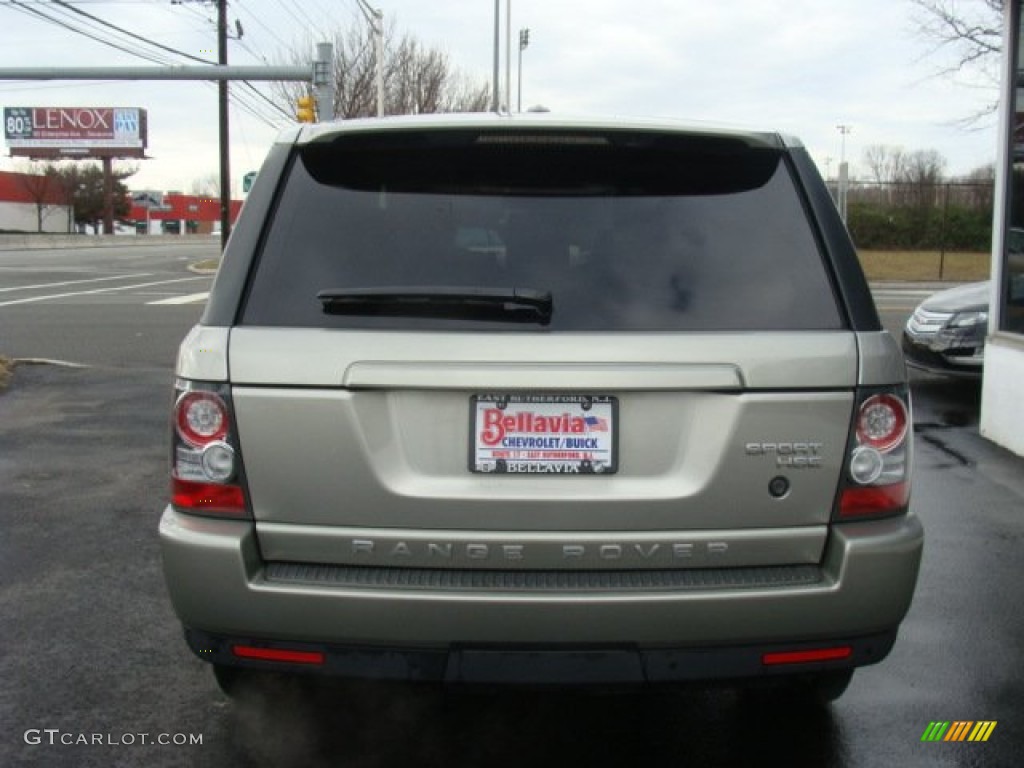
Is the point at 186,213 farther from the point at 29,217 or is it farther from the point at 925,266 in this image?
the point at 925,266

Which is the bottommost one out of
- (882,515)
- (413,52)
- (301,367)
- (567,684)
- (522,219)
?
(567,684)

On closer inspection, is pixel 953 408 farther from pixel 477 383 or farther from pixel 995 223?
pixel 477 383

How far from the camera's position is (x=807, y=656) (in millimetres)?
2674

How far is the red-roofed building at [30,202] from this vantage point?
86750 mm

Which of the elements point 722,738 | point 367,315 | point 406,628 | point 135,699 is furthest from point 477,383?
point 135,699

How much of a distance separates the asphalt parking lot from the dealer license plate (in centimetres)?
60

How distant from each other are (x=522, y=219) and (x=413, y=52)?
40189mm

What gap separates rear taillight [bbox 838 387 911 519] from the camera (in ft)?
8.72

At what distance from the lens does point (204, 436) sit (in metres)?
2.67

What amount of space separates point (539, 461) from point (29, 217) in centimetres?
9951

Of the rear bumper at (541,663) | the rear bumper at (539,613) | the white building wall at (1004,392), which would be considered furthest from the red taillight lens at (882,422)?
the white building wall at (1004,392)

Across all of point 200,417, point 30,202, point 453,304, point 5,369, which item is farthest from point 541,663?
point 30,202

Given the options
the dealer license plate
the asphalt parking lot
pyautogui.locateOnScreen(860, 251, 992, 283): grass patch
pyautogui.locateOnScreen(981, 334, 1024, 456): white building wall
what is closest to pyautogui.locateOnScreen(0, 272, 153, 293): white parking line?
pyautogui.locateOnScreen(860, 251, 992, 283): grass patch

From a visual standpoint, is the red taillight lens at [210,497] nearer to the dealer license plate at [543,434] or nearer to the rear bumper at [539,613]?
the rear bumper at [539,613]
